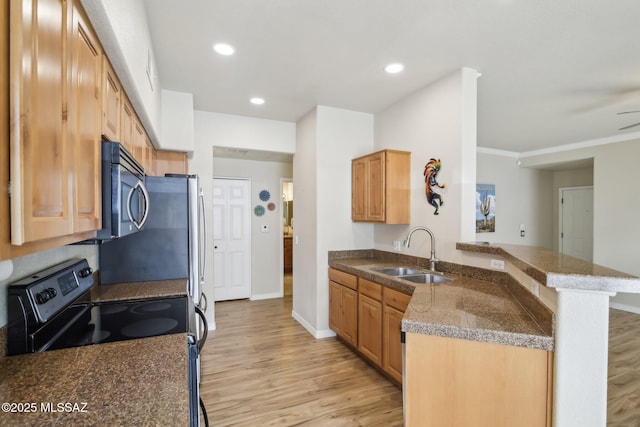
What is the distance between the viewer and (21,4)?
2.10ft

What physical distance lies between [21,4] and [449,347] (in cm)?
188

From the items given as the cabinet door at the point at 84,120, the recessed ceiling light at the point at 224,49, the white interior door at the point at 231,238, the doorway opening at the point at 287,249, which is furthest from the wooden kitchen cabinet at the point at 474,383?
the doorway opening at the point at 287,249

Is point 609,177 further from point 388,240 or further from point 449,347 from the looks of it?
point 449,347

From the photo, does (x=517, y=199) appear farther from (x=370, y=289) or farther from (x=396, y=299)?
(x=396, y=299)

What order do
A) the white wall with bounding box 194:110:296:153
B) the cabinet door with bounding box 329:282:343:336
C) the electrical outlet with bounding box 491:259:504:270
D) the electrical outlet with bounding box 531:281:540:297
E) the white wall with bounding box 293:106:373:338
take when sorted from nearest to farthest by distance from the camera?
the electrical outlet with bounding box 531:281:540:297 < the electrical outlet with bounding box 491:259:504:270 < the cabinet door with bounding box 329:282:343:336 < the white wall with bounding box 293:106:373:338 < the white wall with bounding box 194:110:296:153

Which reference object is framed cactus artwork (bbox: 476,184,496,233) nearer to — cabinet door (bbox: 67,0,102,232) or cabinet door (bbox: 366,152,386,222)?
cabinet door (bbox: 366,152,386,222)

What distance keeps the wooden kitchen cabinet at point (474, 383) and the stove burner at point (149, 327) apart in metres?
1.20

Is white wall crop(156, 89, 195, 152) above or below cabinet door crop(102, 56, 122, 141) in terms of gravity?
above

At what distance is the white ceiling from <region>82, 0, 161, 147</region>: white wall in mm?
317

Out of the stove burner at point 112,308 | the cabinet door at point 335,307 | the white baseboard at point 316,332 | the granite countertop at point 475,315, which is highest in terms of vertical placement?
the stove burner at point 112,308

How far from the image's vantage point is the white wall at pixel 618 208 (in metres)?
4.66

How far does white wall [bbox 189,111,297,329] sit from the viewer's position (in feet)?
12.3

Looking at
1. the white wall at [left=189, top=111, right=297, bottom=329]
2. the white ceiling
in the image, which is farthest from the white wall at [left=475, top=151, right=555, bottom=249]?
the white wall at [left=189, top=111, right=297, bottom=329]

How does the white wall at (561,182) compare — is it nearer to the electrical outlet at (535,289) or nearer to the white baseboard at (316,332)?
the white baseboard at (316,332)
